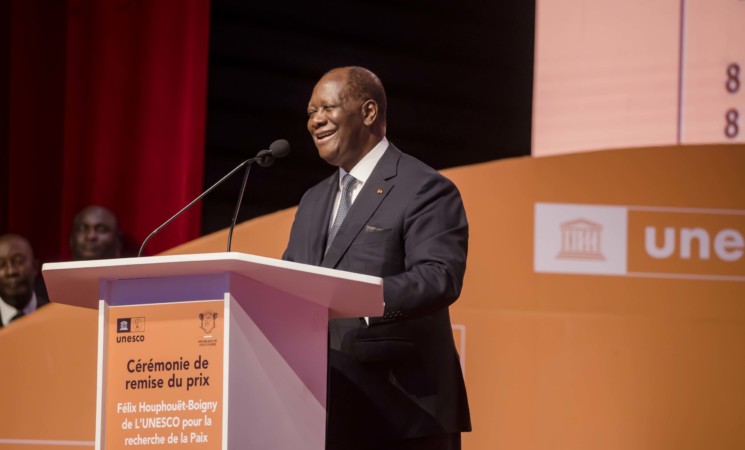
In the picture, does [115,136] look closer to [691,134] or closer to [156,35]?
[156,35]

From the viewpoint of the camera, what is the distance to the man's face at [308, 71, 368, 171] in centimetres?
242

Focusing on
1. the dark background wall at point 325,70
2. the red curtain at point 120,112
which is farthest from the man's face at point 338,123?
the dark background wall at point 325,70

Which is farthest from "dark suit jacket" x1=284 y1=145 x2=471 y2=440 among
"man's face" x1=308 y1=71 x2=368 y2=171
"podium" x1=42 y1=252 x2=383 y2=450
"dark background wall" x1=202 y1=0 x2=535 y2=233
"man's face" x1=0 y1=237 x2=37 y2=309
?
"man's face" x1=0 y1=237 x2=37 y2=309

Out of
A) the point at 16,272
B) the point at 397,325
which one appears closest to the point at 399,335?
the point at 397,325

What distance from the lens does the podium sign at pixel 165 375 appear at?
169 cm

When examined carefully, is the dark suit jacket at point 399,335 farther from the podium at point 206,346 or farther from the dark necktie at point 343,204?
the podium at point 206,346

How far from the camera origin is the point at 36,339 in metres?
3.77

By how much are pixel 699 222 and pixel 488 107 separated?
4.07 feet

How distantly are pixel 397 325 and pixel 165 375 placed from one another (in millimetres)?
627

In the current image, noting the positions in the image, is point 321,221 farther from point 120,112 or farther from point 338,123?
point 120,112

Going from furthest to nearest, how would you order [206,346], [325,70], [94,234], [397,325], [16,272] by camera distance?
1. [325,70]
2. [16,272]
3. [94,234]
4. [397,325]
5. [206,346]

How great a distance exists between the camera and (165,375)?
1.73 meters

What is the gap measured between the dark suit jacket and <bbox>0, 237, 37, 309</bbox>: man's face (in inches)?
97.3

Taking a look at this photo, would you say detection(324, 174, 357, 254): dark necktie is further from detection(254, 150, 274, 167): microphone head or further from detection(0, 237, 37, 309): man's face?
detection(0, 237, 37, 309): man's face
